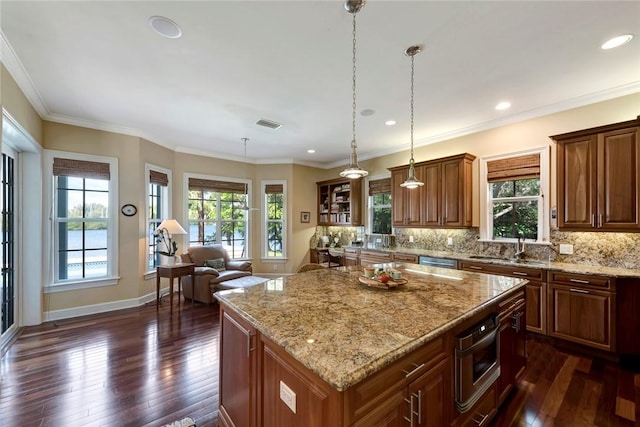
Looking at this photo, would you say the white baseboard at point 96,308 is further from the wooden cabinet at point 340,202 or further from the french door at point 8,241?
the wooden cabinet at point 340,202

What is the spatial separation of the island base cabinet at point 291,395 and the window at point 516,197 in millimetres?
4024

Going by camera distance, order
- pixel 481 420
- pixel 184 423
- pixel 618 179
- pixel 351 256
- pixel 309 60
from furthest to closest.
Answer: pixel 351 256 < pixel 618 179 < pixel 309 60 < pixel 184 423 < pixel 481 420

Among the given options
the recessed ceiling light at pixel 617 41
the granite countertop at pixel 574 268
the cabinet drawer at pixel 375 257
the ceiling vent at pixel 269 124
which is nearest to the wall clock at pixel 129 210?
the ceiling vent at pixel 269 124

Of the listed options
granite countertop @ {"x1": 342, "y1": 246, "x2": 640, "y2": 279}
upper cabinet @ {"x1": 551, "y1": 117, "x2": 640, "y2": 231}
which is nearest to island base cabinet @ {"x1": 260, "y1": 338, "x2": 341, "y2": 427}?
granite countertop @ {"x1": 342, "y1": 246, "x2": 640, "y2": 279}

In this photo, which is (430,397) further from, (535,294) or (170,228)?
(170,228)

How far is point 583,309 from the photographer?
2.93 m

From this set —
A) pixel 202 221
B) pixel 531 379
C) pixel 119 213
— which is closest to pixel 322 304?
pixel 531 379

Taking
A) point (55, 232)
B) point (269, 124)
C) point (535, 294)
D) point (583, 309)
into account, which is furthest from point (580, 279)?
point (55, 232)

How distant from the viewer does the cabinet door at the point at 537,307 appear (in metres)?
3.17

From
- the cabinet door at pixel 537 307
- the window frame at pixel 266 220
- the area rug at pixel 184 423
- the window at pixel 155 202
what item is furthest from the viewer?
the window frame at pixel 266 220

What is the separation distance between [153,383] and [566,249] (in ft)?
16.1

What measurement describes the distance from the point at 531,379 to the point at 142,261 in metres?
5.58

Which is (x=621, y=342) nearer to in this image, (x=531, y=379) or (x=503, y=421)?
(x=531, y=379)

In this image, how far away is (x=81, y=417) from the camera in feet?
6.59
